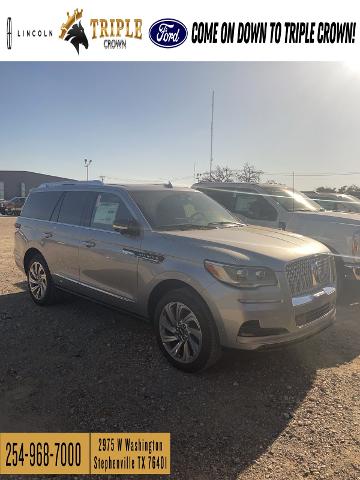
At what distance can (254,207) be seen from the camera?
7.62 m

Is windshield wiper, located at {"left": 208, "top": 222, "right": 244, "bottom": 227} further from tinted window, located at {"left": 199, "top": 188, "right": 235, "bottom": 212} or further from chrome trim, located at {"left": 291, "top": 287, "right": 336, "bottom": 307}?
tinted window, located at {"left": 199, "top": 188, "right": 235, "bottom": 212}

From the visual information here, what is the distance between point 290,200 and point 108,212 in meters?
4.12

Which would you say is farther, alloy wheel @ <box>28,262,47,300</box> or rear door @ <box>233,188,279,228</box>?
rear door @ <box>233,188,279,228</box>

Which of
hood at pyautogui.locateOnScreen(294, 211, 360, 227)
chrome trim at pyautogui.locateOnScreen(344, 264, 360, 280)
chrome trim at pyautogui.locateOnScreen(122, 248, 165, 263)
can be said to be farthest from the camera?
hood at pyautogui.locateOnScreen(294, 211, 360, 227)

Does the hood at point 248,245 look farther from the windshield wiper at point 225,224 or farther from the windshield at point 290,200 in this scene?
the windshield at point 290,200

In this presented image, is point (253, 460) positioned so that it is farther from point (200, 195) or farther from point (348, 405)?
point (200, 195)

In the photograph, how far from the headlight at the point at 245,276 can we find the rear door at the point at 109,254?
1118mm

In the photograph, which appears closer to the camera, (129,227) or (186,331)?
(186,331)

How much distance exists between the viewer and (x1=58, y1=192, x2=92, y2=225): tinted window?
527 centimetres

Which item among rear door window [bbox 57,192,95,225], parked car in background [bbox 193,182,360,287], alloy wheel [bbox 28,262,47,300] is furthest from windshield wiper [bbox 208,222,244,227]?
alloy wheel [bbox 28,262,47,300]

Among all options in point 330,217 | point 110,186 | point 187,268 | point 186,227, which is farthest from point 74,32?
point 187,268

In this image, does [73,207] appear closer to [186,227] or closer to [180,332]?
[186,227]

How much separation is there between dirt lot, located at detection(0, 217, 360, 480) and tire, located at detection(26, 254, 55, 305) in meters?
0.85

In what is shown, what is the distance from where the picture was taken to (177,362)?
12.6 feet
